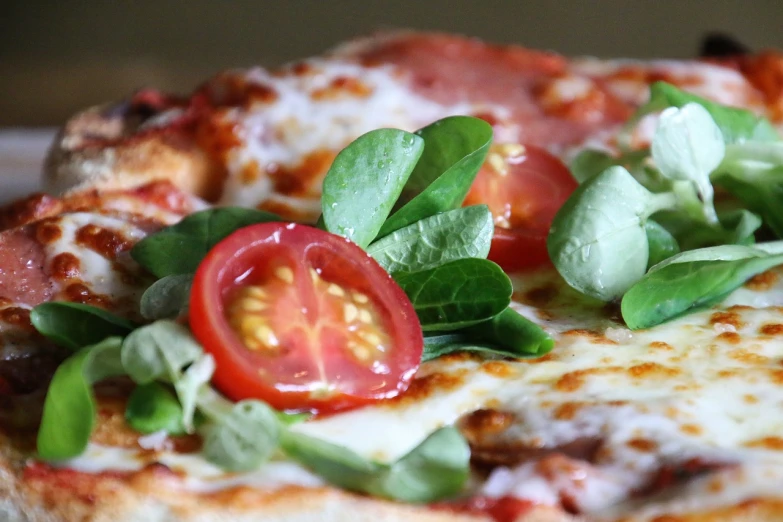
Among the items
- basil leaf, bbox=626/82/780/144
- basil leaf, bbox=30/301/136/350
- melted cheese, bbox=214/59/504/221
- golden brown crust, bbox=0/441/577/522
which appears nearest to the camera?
golden brown crust, bbox=0/441/577/522

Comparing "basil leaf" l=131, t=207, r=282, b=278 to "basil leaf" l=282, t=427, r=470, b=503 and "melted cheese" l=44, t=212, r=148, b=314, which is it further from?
"basil leaf" l=282, t=427, r=470, b=503

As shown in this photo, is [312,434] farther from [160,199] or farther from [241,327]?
[160,199]

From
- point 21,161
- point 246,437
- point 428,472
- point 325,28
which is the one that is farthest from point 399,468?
point 325,28

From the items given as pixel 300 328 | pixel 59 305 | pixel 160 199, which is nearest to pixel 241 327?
pixel 300 328

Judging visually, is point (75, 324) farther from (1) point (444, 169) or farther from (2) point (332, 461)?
(1) point (444, 169)

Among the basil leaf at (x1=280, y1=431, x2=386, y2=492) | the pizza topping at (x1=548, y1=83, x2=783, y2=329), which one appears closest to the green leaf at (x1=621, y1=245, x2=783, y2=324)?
the pizza topping at (x1=548, y1=83, x2=783, y2=329)

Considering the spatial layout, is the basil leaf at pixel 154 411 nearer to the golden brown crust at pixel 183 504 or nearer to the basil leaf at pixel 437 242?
the golden brown crust at pixel 183 504

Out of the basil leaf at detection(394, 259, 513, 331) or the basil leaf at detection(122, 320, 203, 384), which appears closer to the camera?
the basil leaf at detection(122, 320, 203, 384)
